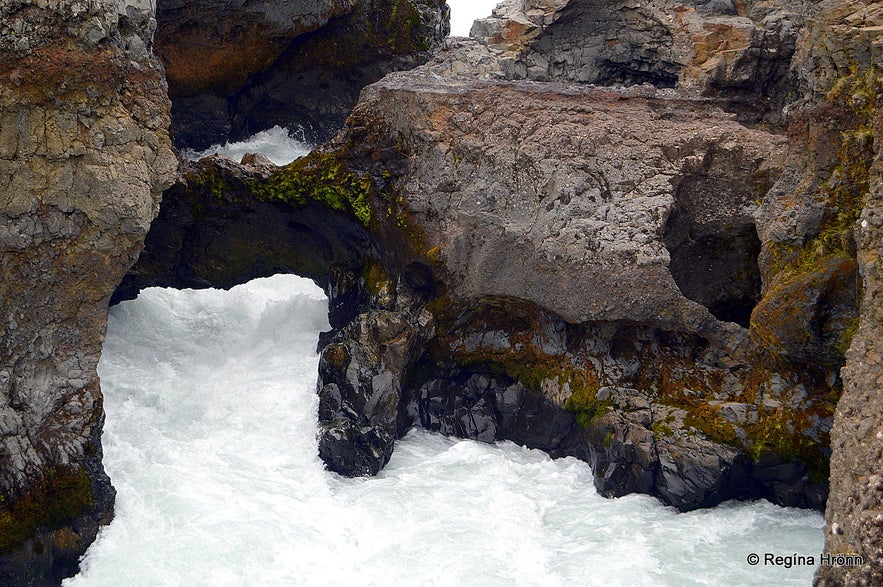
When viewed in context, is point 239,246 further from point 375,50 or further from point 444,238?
point 375,50

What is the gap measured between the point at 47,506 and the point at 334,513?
3966mm

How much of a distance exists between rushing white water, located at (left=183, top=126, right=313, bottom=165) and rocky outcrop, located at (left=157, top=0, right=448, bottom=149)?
0.71ft

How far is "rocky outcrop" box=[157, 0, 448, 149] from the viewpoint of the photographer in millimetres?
19875

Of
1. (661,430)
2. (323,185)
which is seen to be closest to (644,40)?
(323,185)

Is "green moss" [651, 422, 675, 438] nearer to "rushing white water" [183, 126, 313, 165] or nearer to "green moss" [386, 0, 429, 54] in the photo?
"green moss" [386, 0, 429, 54]

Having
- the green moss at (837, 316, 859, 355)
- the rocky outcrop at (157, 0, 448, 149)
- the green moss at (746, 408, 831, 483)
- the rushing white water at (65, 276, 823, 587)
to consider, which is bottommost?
the rushing white water at (65, 276, 823, 587)

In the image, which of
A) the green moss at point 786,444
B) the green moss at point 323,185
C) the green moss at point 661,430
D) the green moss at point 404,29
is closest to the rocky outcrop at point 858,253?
the green moss at point 786,444

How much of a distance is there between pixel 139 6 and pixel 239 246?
Answer: 5.75 metres

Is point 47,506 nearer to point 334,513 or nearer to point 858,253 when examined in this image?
point 334,513

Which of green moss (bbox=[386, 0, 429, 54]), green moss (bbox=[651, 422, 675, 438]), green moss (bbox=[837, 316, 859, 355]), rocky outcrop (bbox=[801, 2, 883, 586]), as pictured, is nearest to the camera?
rocky outcrop (bbox=[801, 2, 883, 586])

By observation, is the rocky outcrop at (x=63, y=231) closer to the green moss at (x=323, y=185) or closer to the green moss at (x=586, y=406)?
the green moss at (x=323, y=185)

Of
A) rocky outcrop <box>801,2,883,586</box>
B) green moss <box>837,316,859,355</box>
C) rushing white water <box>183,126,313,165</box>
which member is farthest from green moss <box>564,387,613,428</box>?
rushing white water <box>183,126,313,165</box>

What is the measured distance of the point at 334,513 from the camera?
14.0 meters

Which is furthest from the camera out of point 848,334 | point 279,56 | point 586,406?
point 279,56
